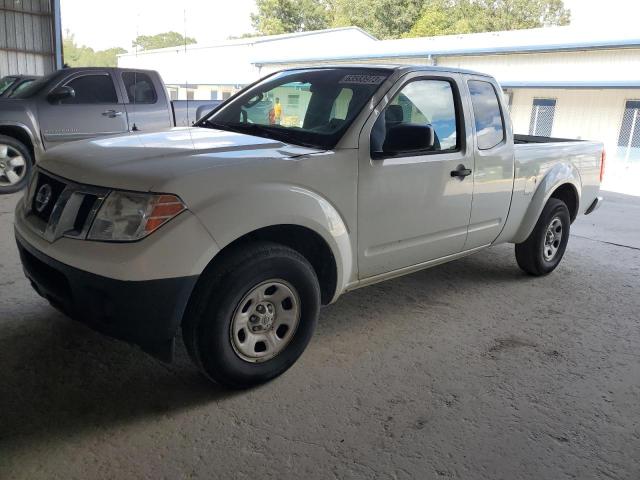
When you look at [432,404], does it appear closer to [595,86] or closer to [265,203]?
[265,203]

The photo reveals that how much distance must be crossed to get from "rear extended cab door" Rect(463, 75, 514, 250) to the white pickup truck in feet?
0.05

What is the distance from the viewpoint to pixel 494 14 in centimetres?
4419

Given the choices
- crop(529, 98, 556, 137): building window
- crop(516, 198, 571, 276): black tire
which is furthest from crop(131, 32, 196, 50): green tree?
crop(529, 98, 556, 137): building window

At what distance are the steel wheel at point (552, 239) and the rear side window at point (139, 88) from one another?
6.20m

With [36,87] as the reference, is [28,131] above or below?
below

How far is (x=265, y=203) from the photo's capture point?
281 centimetres

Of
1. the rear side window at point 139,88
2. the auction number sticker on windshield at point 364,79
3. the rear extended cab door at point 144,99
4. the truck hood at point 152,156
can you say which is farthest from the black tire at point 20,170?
the auction number sticker on windshield at point 364,79

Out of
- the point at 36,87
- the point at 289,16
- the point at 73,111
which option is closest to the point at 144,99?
the point at 73,111

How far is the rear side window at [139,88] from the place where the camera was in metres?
8.52

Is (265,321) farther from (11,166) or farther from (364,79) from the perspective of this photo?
(11,166)

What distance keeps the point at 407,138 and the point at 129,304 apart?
1834 mm

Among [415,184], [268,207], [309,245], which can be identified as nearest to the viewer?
[268,207]

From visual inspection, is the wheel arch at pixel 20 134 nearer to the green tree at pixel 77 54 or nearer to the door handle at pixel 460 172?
the door handle at pixel 460 172

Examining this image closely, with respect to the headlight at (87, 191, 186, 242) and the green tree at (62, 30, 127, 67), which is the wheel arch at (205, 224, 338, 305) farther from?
the green tree at (62, 30, 127, 67)
